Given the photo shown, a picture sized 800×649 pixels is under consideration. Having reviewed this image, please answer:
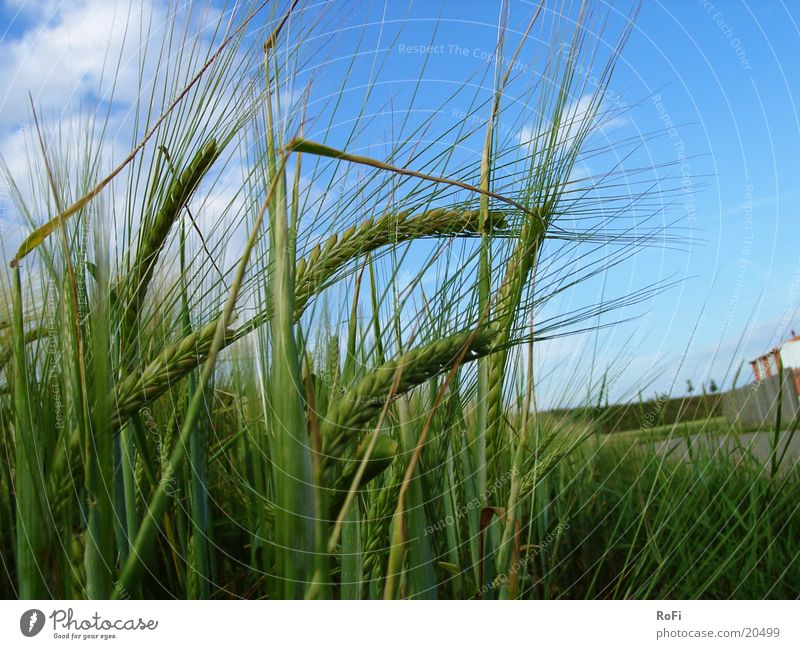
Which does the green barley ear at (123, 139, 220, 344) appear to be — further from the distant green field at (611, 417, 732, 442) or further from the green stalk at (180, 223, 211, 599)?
the distant green field at (611, 417, 732, 442)

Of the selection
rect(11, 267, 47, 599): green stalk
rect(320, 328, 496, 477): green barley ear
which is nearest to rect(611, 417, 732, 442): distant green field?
rect(320, 328, 496, 477): green barley ear

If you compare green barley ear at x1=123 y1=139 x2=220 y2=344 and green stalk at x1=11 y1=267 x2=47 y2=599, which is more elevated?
green barley ear at x1=123 y1=139 x2=220 y2=344

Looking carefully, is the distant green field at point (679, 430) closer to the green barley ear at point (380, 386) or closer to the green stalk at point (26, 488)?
the green barley ear at point (380, 386)

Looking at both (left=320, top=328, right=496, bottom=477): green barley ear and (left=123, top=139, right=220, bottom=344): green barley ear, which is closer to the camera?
(left=320, top=328, right=496, bottom=477): green barley ear

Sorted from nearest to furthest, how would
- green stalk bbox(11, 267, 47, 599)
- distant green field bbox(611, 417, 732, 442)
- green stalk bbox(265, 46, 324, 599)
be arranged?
green stalk bbox(265, 46, 324, 599) < green stalk bbox(11, 267, 47, 599) < distant green field bbox(611, 417, 732, 442)

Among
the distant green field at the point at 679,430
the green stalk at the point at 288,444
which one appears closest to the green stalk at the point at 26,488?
the green stalk at the point at 288,444

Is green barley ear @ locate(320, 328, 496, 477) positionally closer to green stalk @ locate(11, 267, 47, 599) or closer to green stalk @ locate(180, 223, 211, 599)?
green stalk @ locate(180, 223, 211, 599)

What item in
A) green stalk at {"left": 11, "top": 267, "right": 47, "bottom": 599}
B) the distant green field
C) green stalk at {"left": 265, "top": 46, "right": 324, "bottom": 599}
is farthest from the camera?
the distant green field

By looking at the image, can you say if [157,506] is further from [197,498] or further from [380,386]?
[380,386]

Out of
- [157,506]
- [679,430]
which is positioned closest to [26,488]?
[157,506]

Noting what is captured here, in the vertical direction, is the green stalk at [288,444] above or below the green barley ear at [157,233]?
below

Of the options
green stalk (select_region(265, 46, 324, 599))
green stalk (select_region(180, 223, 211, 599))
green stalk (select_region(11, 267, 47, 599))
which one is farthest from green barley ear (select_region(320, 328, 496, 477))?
green stalk (select_region(11, 267, 47, 599))

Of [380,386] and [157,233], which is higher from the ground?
[157,233]
